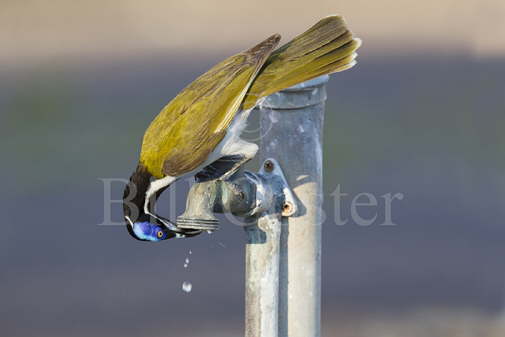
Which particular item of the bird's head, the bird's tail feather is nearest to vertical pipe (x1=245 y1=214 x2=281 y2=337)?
the bird's head

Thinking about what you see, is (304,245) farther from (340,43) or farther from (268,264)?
(340,43)

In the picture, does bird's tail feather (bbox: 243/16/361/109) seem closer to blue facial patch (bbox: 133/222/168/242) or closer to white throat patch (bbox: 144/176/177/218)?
white throat patch (bbox: 144/176/177/218)

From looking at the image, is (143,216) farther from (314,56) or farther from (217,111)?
(314,56)

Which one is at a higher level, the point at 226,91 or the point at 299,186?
the point at 226,91

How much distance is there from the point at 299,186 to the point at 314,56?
0.69 m

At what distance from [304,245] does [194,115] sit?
852mm

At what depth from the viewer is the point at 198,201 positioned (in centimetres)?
264

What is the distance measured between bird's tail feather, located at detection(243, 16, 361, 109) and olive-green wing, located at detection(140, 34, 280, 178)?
0.21 feet

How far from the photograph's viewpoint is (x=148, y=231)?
10.1 ft

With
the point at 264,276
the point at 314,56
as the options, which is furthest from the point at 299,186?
the point at 314,56

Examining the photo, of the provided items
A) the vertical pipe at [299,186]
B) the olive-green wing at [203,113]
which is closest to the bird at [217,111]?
the olive-green wing at [203,113]

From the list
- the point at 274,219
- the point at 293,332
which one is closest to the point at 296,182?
the point at 274,219

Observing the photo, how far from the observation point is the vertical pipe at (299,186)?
2.67 metres

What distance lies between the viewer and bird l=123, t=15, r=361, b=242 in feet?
10.3
